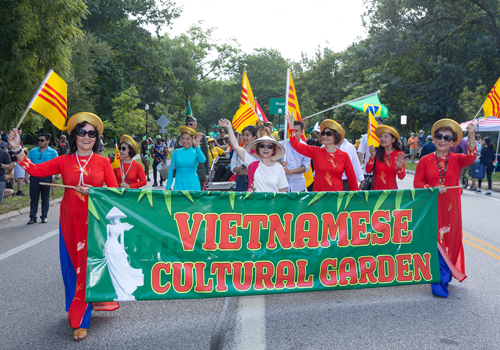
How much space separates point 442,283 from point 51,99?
4.68 meters

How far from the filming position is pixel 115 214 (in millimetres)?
3912

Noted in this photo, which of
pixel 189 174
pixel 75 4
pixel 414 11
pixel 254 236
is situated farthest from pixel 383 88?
pixel 254 236

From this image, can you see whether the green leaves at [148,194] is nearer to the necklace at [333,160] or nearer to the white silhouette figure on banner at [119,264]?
the white silhouette figure on banner at [119,264]

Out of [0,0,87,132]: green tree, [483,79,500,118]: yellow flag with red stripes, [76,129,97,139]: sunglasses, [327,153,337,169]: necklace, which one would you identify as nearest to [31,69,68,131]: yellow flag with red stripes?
[76,129,97,139]: sunglasses

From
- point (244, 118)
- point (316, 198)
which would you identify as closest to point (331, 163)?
point (316, 198)

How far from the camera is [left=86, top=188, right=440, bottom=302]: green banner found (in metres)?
3.87

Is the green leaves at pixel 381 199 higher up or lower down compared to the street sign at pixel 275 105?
lower down

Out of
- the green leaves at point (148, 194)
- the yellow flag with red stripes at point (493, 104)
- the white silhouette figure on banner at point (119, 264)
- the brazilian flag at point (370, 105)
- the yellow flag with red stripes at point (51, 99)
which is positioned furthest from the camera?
the brazilian flag at point (370, 105)

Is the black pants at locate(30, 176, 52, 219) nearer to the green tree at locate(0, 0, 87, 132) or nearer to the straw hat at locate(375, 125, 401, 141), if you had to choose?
the green tree at locate(0, 0, 87, 132)

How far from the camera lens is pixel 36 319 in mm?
4191

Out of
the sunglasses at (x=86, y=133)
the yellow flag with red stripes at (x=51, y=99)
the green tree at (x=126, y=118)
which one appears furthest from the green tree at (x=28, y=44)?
the green tree at (x=126, y=118)

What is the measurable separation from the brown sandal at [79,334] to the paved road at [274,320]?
58 millimetres

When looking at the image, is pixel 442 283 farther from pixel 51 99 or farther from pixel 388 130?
pixel 51 99

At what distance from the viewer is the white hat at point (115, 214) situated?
3.90 metres
